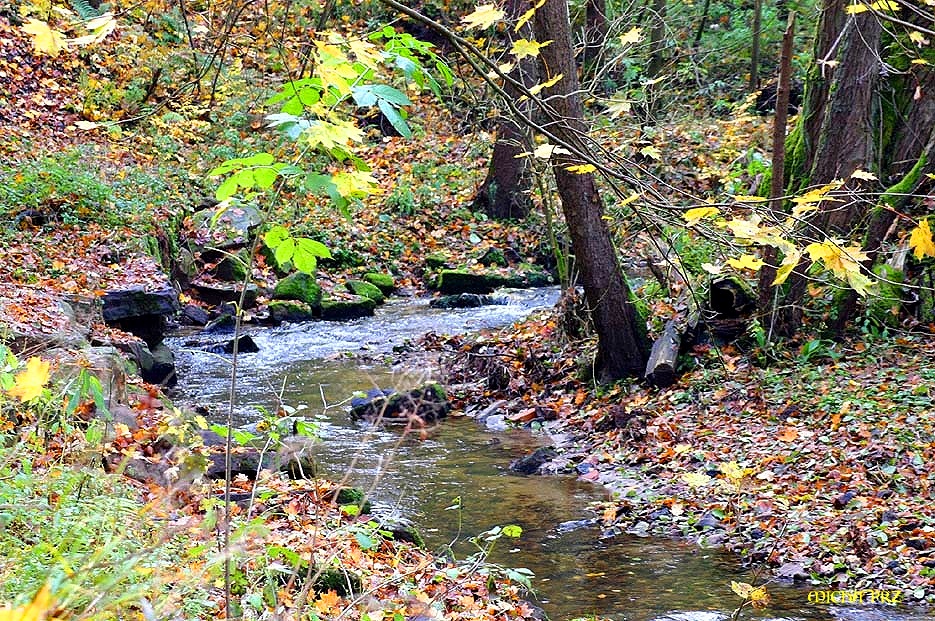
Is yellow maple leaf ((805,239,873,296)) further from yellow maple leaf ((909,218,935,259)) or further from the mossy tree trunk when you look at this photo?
the mossy tree trunk

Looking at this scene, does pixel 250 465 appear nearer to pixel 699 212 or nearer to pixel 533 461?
pixel 533 461

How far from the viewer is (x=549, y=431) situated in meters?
8.88

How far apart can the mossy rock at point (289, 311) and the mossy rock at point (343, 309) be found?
0.76 feet

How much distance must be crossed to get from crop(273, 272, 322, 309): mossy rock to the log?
7078 millimetres

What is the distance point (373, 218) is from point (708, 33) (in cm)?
1100

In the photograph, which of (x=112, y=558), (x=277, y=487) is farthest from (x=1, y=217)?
(x=112, y=558)

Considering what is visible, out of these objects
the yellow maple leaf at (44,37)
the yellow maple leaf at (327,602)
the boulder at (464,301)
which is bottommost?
the boulder at (464,301)

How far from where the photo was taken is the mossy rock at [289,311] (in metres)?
14.1

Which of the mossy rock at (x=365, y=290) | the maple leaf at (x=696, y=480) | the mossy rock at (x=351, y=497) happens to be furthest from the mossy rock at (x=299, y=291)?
the maple leaf at (x=696, y=480)

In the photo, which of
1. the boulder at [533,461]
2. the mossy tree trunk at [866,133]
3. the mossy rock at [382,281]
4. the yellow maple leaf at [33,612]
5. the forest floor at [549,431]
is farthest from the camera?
the mossy rock at [382,281]

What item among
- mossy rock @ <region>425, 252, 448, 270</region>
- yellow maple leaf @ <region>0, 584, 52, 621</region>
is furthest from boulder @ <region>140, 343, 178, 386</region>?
yellow maple leaf @ <region>0, 584, 52, 621</region>

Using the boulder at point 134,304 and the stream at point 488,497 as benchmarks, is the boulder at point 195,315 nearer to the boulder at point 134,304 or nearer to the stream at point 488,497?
the stream at point 488,497

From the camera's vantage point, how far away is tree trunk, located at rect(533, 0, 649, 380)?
7730 mm

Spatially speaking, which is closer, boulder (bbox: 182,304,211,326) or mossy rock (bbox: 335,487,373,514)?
mossy rock (bbox: 335,487,373,514)
